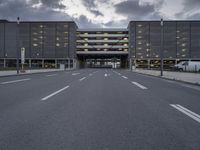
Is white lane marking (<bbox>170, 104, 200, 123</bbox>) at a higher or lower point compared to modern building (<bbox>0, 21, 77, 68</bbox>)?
lower

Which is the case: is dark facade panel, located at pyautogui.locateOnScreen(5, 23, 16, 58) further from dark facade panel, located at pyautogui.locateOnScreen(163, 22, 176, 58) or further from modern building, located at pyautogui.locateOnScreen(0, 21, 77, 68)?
dark facade panel, located at pyautogui.locateOnScreen(163, 22, 176, 58)

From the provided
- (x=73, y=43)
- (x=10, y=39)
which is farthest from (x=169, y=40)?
(x=10, y=39)

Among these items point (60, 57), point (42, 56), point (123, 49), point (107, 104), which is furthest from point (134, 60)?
point (107, 104)

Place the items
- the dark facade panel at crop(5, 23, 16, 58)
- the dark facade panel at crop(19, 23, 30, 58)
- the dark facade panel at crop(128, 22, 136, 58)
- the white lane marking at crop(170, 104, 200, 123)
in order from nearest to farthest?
the white lane marking at crop(170, 104, 200, 123) < the dark facade panel at crop(5, 23, 16, 58) < the dark facade panel at crop(128, 22, 136, 58) < the dark facade panel at crop(19, 23, 30, 58)

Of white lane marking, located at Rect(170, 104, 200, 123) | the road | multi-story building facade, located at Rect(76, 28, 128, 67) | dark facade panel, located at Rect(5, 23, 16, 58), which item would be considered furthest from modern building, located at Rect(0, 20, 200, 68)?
the road

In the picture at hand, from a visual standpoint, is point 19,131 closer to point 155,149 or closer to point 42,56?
point 155,149

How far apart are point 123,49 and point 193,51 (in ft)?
102

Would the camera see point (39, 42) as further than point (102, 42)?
No

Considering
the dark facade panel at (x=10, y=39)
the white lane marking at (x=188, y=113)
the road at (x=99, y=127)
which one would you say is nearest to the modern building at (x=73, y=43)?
the dark facade panel at (x=10, y=39)

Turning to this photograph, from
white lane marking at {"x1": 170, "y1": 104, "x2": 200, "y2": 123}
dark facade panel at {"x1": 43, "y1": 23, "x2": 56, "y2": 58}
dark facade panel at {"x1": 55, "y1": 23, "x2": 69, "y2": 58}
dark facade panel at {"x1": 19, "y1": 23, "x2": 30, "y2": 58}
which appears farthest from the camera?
dark facade panel at {"x1": 19, "y1": 23, "x2": 30, "y2": 58}

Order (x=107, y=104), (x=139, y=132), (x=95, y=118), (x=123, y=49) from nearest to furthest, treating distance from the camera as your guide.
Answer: (x=139, y=132) → (x=95, y=118) → (x=107, y=104) → (x=123, y=49)

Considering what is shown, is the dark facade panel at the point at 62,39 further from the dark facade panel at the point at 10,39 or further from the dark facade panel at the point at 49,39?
the dark facade panel at the point at 10,39

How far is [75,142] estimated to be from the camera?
11.0 feet

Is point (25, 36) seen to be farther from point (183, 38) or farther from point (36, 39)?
point (183, 38)
